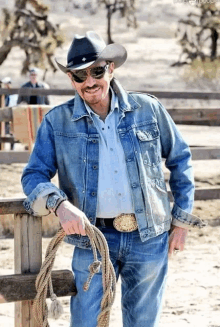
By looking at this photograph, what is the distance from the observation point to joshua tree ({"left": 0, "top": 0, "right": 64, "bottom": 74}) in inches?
952

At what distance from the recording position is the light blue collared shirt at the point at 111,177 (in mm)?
3172

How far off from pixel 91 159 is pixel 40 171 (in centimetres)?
20

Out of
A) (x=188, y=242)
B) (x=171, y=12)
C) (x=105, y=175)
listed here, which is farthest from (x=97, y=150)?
(x=171, y=12)

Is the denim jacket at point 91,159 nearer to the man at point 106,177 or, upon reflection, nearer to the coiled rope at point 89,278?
the man at point 106,177

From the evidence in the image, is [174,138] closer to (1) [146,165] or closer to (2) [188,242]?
(1) [146,165]

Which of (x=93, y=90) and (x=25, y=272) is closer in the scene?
(x=93, y=90)

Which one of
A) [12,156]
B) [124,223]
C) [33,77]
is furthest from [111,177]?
[33,77]

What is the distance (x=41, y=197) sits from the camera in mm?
3131

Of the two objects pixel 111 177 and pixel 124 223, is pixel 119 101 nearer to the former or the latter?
pixel 111 177

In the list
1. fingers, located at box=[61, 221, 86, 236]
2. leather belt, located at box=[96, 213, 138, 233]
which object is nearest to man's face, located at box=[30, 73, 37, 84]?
leather belt, located at box=[96, 213, 138, 233]

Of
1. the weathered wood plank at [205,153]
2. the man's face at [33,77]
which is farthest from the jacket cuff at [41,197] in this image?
the man's face at [33,77]

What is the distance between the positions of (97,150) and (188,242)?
3996 millimetres

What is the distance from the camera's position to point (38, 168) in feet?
10.5

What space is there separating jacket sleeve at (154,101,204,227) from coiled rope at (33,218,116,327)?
0.42 m
